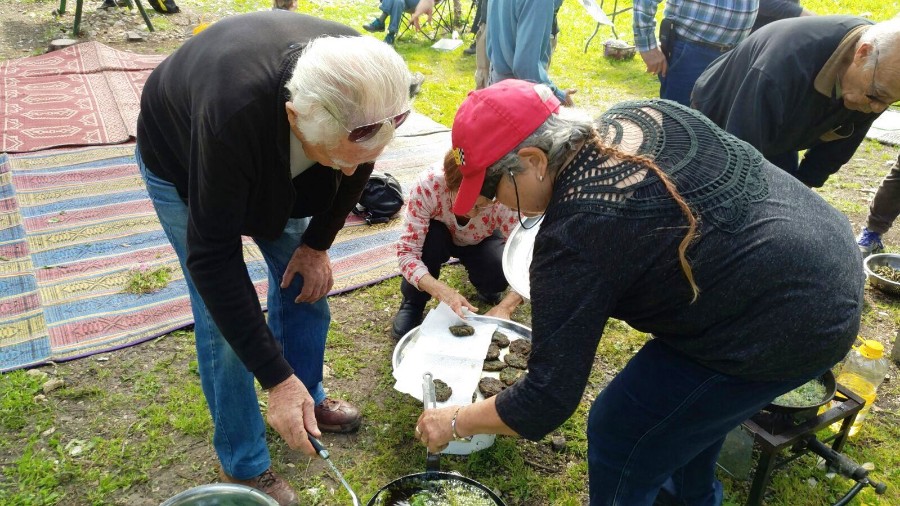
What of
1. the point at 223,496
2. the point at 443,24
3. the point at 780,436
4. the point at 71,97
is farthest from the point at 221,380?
the point at 443,24

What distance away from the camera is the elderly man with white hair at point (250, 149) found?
1592 millimetres

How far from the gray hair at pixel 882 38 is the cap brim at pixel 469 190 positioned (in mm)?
1926

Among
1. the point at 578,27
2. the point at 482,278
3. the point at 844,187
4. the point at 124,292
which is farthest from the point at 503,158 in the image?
the point at 578,27

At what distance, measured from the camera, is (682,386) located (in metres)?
1.73

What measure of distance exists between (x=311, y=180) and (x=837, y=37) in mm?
2259

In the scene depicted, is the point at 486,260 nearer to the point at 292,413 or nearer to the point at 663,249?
the point at 292,413

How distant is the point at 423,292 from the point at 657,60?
8.66 ft

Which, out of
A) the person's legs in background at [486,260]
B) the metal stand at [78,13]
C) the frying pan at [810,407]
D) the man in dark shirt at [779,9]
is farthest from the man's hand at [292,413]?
the metal stand at [78,13]

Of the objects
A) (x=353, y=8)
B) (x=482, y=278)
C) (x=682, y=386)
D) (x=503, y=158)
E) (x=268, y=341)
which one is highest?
(x=503, y=158)

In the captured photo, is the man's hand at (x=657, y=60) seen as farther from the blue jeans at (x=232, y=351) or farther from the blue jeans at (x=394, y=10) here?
the blue jeans at (x=394, y=10)

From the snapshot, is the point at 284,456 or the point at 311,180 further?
the point at 284,456

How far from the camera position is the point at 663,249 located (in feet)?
4.78

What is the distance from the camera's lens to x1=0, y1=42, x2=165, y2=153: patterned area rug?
17.5 feet

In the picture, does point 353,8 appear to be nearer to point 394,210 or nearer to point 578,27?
point 578,27
